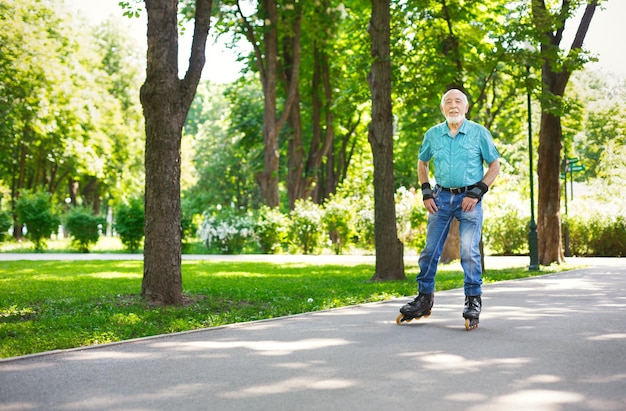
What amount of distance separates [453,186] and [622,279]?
8497 millimetres

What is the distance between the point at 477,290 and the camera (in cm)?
758

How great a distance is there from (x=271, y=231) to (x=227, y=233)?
1.54 meters

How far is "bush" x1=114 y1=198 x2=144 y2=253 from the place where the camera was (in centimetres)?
2644

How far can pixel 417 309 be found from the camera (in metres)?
7.85

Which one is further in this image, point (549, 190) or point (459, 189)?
point (549, 190)

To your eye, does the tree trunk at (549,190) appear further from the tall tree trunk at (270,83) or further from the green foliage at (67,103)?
the green foliage at (67,103)

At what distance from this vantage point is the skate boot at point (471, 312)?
740cm

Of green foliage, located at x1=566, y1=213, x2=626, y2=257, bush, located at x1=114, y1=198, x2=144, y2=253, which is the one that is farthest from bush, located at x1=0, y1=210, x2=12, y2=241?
green foliage, located at x1=566, y1=213, x2=626, y2=257

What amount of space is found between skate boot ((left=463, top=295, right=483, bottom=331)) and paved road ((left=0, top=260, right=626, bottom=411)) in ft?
0.36

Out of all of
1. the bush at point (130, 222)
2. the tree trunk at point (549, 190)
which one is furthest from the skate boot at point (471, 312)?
the bush at point (130, 222)

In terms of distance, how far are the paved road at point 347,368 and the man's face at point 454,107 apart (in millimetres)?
2050

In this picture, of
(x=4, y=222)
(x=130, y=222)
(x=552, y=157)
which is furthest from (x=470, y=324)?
(x=4, y=222)

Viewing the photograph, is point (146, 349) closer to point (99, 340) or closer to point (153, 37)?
point (99, 340)

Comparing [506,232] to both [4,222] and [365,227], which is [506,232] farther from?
[4,222]
